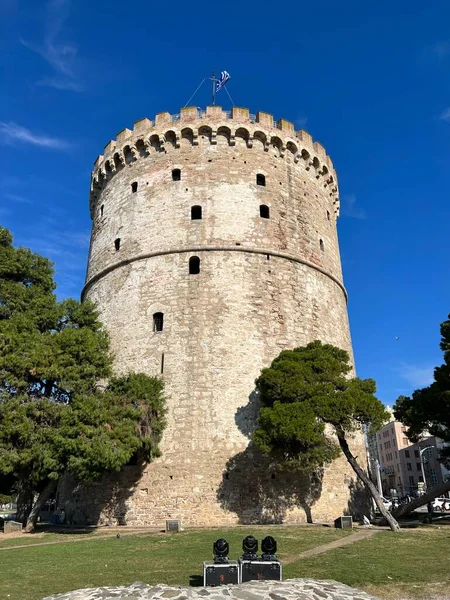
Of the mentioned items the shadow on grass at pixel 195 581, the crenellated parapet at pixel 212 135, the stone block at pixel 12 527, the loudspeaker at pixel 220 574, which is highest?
the crenellated parapet at pixel 212 135

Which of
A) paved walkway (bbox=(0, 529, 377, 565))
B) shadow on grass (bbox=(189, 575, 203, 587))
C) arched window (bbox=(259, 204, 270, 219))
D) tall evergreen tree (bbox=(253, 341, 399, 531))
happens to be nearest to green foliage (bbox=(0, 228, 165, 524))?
paved walkway (bbox=(0, 529, 377, 565))

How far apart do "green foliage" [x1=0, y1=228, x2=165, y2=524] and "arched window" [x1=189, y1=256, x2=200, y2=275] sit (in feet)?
Answer: 11.9

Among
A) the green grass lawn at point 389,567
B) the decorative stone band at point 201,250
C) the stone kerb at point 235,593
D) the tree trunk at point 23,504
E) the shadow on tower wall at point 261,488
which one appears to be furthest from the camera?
the decorative stone band at point 201,250

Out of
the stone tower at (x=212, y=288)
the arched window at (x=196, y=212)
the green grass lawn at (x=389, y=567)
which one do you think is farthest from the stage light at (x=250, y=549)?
the arched window at (x=196, y=212)

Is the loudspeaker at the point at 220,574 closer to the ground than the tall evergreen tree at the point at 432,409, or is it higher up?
closer to the ground

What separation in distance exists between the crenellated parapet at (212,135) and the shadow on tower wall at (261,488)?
1039 centimetres

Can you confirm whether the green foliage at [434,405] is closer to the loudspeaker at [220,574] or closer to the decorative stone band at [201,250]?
the decorative stone band at [201,250]

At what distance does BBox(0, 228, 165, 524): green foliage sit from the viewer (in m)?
12.0

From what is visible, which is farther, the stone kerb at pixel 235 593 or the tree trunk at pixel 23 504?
the tree trunk at pixel 23 504

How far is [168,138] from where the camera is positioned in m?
18.6

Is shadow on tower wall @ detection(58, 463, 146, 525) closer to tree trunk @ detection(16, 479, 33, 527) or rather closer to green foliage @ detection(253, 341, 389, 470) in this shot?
tree trunk @ detection(16, 479, 33, 527)

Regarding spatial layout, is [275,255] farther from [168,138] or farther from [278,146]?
[168,138]

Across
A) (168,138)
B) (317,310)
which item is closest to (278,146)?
(168,138)

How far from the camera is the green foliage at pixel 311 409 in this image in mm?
11992
